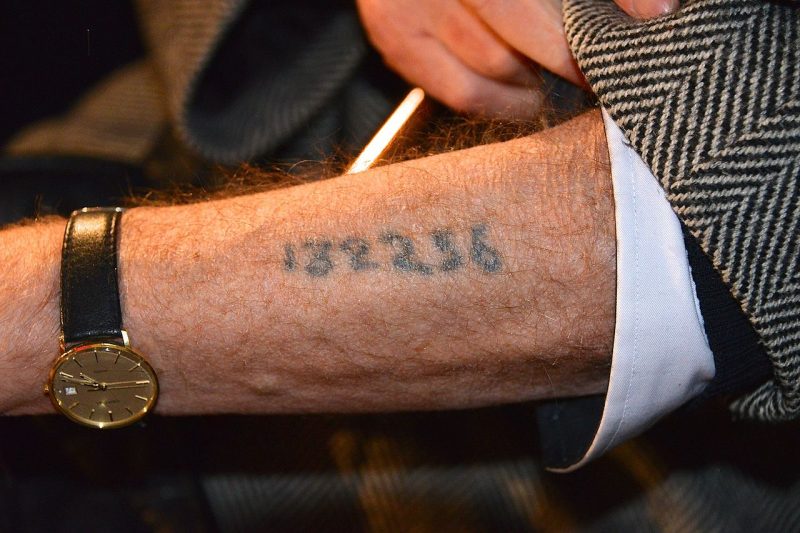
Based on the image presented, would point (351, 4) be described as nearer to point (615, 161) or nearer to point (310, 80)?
point (310, 80)

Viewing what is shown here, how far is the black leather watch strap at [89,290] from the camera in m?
0.64

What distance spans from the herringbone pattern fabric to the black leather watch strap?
445 millimetres

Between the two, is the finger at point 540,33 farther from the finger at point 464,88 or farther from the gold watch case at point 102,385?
the gold watch case at point 102,385

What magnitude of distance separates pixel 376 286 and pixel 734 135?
29 cm

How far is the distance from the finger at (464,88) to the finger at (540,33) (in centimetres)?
8

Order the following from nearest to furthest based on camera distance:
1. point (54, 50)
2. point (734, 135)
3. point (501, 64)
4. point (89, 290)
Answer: point (734, 135)
point (89, 290)
point (501, 64)
point (54, 50)

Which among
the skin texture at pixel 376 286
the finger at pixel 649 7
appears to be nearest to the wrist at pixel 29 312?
the skin texture at pixel 376 286

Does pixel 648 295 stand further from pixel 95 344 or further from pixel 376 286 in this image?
pixel 95 344

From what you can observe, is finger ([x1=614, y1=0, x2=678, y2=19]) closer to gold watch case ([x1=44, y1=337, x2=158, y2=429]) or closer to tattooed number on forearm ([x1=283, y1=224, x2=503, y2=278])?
tattooed number on forearm ([x1=283, y1=224, x2=503, y2=278])

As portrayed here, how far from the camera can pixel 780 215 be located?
1.75ft

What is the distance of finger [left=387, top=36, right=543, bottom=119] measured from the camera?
2.70 ft

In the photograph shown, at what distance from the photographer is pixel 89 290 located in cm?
64

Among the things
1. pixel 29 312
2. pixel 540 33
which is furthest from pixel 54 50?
pixel 540 33

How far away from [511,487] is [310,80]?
0.58 metres
